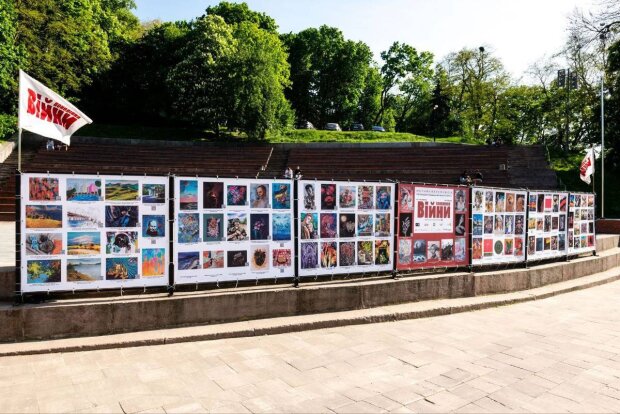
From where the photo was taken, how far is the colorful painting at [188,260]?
20.0 feet

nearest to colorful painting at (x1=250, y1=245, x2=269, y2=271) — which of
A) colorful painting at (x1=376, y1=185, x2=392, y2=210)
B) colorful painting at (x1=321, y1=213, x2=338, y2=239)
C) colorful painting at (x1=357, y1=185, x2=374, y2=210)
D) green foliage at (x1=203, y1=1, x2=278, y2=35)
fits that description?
colorful painting at (x1=321, y1=213, x2=338, y2=239)

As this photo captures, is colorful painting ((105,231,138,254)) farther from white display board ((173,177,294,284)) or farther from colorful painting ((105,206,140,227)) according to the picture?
white display board ((173,177,294,284))

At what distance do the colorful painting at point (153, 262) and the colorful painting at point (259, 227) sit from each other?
1283 mm

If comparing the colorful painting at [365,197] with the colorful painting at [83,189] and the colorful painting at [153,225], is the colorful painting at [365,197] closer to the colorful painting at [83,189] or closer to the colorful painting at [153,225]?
the colorful painting at [153,225]

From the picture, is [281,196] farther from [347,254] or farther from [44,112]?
[44,112]

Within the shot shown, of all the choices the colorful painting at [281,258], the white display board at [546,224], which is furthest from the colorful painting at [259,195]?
the white display board at [546,224]

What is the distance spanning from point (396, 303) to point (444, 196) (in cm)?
225

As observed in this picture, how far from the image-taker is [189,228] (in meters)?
6.09

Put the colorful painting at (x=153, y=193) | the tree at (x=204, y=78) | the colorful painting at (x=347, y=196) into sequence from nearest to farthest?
the colorful painting at (x=153, y=193) < the colorful painting at (x=347, y=196) < the tree at (x=204, y=78)

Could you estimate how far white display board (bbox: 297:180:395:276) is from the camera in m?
6.88

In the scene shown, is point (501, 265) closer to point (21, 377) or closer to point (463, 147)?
point (21, 377)

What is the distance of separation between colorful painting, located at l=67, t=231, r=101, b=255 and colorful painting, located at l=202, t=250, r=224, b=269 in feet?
4.49

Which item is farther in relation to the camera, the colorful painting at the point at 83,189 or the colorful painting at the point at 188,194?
the colorful painting at the point at 188,194

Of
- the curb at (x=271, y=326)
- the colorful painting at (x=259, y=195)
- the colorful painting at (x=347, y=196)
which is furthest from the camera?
the colorful painting at (x=347, y=196)
